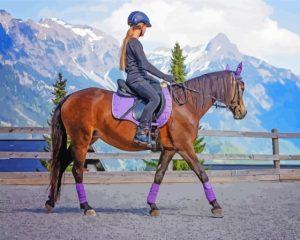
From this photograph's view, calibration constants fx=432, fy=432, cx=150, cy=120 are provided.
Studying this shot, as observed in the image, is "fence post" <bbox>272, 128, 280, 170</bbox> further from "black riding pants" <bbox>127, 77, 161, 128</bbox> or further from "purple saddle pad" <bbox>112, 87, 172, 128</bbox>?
"black riding pants" <bbox>127, 77, 161, 128</bbox>

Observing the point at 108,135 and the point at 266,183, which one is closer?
the point at 108,135

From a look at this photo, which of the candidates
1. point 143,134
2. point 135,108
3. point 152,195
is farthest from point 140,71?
point 152,195

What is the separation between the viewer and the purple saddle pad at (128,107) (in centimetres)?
593

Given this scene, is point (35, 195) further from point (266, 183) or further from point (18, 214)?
point (266, 183)

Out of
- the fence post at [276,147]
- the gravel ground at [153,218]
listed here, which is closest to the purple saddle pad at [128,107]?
the gravel ground at [153,218]

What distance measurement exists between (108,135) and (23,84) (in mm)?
46643

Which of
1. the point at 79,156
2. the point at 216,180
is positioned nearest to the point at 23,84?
the point at 216,180

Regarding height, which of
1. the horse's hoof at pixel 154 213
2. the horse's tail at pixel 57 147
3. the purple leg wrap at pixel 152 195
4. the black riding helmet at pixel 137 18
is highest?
the black riding helmet at pixel 137 18

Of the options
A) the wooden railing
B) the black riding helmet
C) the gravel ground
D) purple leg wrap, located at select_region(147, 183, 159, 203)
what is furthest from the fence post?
the black riding helmet

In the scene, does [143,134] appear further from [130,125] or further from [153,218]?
[153,218]

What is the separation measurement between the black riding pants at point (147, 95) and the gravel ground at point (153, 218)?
132 cm

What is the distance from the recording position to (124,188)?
9.81 metres

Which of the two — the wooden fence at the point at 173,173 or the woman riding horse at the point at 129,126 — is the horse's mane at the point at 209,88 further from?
the wooden fence at the point at 173,173

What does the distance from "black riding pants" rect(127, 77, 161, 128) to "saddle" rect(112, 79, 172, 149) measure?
0.10 m
